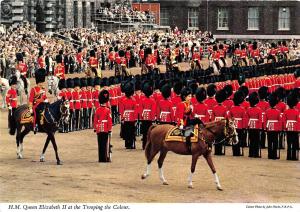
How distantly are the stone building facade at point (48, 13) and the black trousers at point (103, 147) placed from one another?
97.9 ft

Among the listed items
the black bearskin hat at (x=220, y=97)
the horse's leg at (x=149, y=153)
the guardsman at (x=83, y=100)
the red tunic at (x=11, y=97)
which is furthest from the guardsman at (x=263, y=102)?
the red tunic at (x=11, y=97)

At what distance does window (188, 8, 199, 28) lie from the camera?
76250 millimetres

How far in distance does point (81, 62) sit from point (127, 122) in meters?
23.8

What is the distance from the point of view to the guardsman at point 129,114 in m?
23.7

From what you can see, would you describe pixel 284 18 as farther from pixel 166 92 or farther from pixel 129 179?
pixel 129 179

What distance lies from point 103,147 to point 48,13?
33.6 metres

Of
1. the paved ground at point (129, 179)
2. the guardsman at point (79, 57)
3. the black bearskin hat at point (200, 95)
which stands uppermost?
the guardsman at point (79, 57)

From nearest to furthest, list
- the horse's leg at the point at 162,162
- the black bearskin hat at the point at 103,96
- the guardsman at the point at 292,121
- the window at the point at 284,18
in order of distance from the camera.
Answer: the horse's leg at the point at 162,162
the black bearskin hat at the point at 103,96
the guardsman at the point at 292,121
the window at the point at 284,18

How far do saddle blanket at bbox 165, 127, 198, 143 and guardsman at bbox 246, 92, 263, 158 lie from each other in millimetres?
4713

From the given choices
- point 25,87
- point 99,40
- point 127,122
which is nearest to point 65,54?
point 99,40

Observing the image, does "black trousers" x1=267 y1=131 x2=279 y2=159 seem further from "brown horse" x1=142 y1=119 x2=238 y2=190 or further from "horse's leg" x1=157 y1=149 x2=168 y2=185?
"horse's leg" x1=157 y1=149 x2=168 y2=185

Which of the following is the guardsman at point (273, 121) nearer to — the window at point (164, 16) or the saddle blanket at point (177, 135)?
the saddle blanket at point (177, 135)

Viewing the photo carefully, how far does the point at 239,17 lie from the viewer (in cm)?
7588

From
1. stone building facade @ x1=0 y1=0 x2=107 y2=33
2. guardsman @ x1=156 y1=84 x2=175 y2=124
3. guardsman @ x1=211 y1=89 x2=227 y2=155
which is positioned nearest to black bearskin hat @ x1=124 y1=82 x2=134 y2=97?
guardsman @ x1=156 y1=84 x2=175 y2=124
